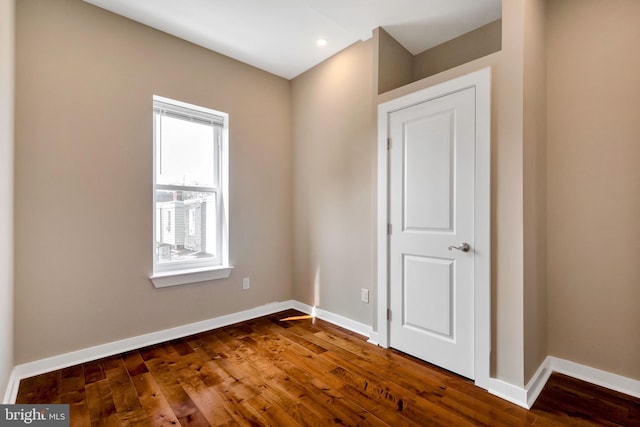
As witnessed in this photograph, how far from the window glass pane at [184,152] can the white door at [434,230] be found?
1862 mm

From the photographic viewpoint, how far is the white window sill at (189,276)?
2.74m

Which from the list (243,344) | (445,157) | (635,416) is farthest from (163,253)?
(635,416)

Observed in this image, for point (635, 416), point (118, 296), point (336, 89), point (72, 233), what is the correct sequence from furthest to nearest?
point (336, 89) → point (118, 296) → point (72, 233) → point (635, 416)

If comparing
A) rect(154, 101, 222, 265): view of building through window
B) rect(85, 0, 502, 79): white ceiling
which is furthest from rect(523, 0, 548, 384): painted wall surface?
rect(154, 101, 222, 265): view of building through window

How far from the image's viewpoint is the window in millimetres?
2848

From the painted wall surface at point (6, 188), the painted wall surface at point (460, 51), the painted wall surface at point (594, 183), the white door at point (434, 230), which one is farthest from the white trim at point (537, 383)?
the painted wall surface at point (6, 188)

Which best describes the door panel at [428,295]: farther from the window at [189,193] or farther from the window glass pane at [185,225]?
the window glass pane at [185,225]

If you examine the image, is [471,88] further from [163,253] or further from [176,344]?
[176,344]

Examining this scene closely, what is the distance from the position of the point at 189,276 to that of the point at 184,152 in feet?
3.94

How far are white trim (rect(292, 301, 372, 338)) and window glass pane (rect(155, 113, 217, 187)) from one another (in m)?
1.70

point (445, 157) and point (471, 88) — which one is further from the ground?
point (471, 88)

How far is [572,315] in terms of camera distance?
2.17 m

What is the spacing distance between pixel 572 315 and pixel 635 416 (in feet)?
1.99

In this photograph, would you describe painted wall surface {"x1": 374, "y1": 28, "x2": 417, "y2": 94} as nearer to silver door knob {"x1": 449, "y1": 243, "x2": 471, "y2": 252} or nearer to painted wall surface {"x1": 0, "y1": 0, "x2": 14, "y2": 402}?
silver door knob {"x1": 449, "y1": 243, "x2": 471, "y2": 252}
